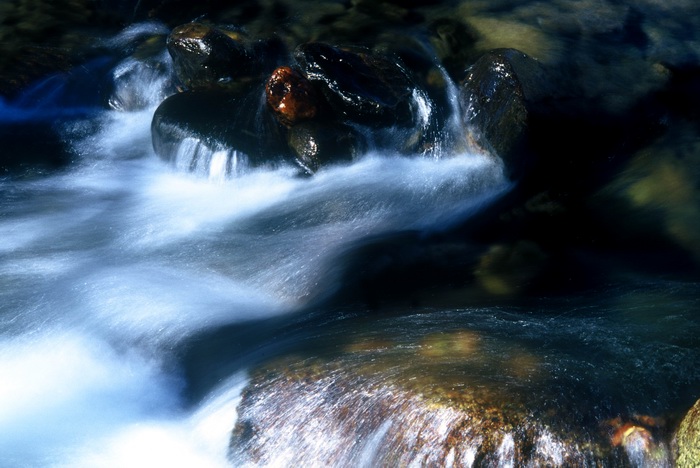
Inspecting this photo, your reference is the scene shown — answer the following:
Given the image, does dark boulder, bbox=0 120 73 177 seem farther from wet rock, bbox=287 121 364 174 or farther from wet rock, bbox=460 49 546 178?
wet rock, bbox=460 49 546 178

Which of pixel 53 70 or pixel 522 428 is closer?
pixel 522 428

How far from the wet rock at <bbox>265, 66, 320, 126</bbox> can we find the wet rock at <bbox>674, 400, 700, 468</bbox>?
4.46 meters

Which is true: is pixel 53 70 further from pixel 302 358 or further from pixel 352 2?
pixel 302 358

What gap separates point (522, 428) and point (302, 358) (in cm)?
158

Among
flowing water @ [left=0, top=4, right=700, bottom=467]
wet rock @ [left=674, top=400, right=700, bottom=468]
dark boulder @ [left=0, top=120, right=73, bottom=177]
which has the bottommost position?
dark boulder @ [left=0, top=120, right=73, bottom=177]

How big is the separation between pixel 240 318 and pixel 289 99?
2363 millimetres

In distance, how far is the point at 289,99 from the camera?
7043 millimetres

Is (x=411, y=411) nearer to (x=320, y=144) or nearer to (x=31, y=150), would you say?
(x=320, y=144)

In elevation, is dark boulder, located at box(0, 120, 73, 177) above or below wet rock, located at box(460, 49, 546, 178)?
below

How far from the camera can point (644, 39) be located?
327 inches

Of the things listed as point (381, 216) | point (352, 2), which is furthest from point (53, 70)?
point (381, 216)

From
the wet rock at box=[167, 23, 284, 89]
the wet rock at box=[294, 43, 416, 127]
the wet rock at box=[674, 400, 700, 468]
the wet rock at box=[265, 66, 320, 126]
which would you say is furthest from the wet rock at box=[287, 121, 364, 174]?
the wet rock at box=[674, 400, 700, 468]

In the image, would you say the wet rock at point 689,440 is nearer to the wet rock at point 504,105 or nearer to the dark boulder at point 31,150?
the wet rock at point 504,105

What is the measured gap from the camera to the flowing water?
4145mm
